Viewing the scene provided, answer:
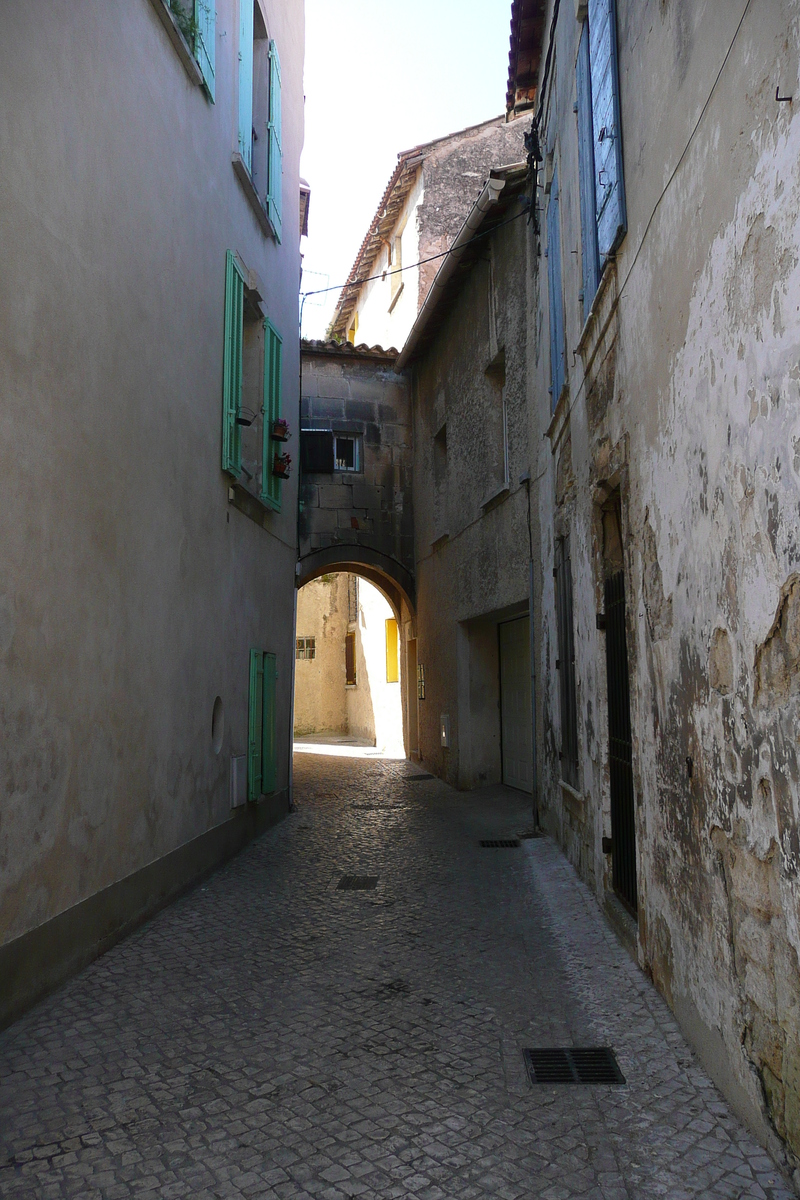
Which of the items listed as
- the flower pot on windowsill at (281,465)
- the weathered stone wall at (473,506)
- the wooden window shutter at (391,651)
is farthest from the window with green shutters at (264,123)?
the wooden window shutter at (391,651)

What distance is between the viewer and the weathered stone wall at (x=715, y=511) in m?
2.21

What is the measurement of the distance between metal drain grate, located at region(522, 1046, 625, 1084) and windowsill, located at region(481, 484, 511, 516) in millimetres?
6488

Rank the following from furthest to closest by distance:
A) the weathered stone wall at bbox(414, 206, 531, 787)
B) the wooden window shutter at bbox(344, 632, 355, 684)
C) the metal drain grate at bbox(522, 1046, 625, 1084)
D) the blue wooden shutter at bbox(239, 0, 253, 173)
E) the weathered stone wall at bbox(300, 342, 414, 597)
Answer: the wooden window shutter at bbox(344, 632, 355, 684) → the weathered stone wall at bbox(300, 342, 414, 597) → the weathered stone wall at bbox(414, 206, 531, 787) → the blue wooden shutter at bbox(239, 0, 253, 173) → the metal drain grate at bbox(522, 1046, 625, 1084)

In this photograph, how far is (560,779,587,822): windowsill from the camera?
5.80m

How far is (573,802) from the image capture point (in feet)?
20.3

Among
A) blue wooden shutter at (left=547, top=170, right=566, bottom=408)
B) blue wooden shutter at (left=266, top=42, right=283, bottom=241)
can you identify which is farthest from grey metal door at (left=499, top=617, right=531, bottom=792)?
blue wooden shutter at (left=266, top=42, right=283, bottom=241)

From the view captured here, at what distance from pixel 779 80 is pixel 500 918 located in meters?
4.34

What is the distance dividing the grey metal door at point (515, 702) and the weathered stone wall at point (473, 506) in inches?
7.5

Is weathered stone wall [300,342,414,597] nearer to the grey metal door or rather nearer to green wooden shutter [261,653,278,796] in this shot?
the grey metal door

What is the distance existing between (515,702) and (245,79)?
701 centimetres

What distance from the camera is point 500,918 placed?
5074mm

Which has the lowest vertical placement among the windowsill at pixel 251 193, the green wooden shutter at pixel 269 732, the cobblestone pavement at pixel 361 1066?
the cobblestone pavement at pixel 361 1066

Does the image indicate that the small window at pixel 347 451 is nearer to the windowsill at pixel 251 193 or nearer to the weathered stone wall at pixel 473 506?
the weathered stone wall at pixel 473 506

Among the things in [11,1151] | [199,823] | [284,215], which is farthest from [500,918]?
[284,215]
